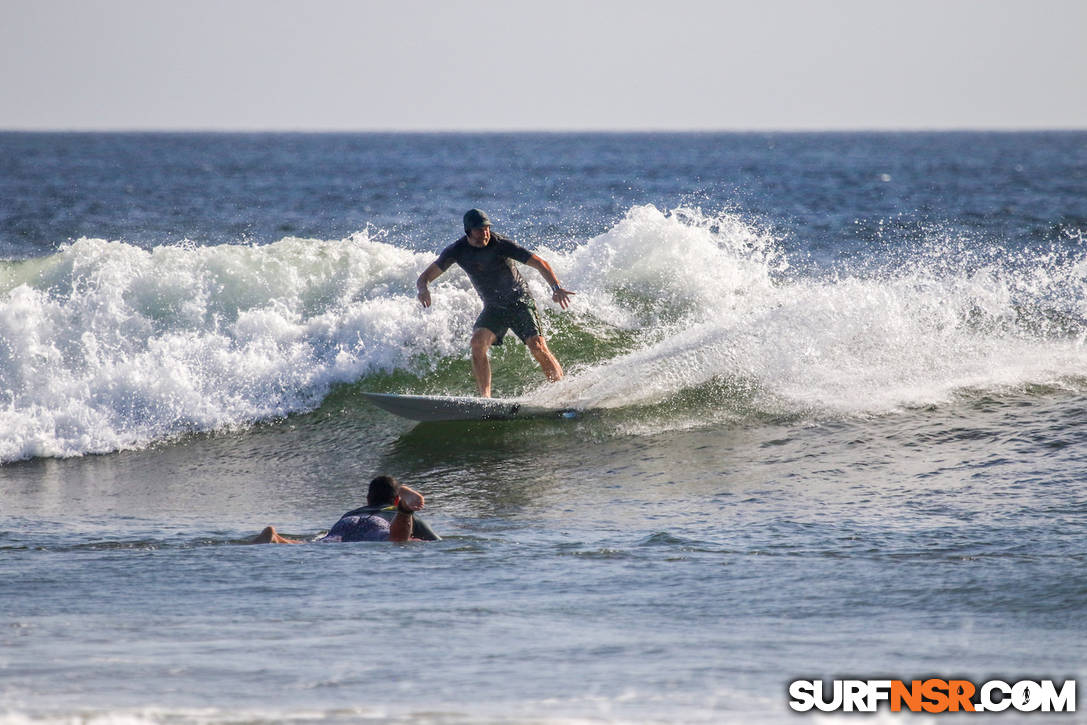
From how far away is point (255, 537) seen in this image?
6973 millimetres

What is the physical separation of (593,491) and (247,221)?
2156cm

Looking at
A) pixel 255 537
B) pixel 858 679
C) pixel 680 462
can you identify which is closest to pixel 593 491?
pixel 680 462

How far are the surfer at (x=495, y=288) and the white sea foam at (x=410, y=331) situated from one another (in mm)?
867

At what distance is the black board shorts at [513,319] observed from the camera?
392 inches

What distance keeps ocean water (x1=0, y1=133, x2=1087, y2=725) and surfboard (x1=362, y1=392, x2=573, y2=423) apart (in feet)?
0.58

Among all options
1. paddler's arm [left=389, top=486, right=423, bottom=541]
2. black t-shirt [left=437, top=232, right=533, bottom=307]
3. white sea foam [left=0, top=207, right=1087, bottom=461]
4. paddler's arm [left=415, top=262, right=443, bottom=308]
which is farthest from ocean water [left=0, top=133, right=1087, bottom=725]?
paddler's arm [left=415, top=262, right=443, bottom=308]

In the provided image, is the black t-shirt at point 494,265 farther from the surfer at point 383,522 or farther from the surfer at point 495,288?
the surfer at point 383,522

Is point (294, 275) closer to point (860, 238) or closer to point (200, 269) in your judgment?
point (200, 269)

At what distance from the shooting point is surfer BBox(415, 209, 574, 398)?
971 cm

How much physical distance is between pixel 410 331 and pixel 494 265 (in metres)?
2.59

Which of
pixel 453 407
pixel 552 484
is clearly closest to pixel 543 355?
pixel 453 407

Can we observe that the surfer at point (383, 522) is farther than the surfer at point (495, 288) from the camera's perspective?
No

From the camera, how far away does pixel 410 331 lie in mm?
12211

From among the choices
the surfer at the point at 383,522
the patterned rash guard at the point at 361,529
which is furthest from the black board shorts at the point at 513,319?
the patterned rash guard at the point at 361,529
